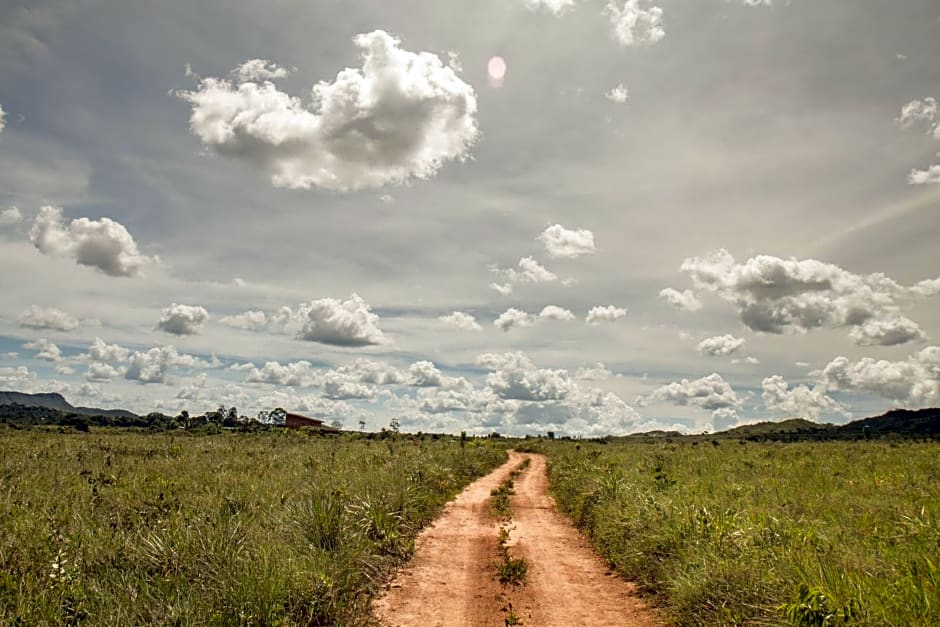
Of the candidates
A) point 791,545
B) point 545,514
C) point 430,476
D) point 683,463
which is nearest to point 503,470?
point 683,463

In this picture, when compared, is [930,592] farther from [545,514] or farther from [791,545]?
[545,514]

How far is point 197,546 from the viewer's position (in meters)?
7.97

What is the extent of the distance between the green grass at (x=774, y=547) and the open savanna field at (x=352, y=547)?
0.03 meters

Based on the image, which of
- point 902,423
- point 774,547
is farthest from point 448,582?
point 902,423

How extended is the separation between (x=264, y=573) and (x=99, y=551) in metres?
3.13

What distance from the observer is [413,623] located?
7531 mm

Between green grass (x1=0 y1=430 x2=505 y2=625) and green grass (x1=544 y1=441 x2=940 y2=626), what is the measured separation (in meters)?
4.61

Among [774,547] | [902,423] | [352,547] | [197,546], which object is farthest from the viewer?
[902,423]

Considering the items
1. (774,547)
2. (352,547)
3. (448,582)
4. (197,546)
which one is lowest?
(448,582)

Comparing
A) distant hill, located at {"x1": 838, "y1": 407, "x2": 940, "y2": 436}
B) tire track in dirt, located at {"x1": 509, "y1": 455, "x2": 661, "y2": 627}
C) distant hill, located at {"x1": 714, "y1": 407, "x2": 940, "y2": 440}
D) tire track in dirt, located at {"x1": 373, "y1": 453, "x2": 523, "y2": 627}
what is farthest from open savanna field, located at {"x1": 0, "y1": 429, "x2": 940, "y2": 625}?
distant hill, located at {"x1": 838, "y1": 407, "x2": 940, "y2": 436}

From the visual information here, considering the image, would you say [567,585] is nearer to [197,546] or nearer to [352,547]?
[352,547]

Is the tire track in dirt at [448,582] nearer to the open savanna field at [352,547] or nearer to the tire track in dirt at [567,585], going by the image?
the open savanna field at [352,547]

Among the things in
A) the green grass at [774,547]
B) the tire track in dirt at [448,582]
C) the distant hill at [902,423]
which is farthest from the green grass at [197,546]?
the distant hill at [902,423]

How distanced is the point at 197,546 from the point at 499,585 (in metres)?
4.79
